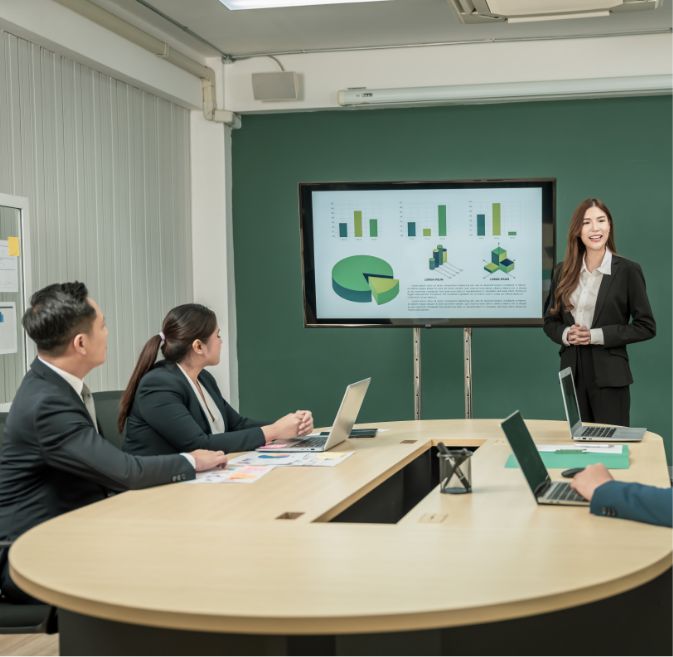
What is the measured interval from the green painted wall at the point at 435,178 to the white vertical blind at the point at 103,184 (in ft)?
2.03

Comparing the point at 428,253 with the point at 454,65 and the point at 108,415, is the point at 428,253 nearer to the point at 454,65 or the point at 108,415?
the point at 454,65

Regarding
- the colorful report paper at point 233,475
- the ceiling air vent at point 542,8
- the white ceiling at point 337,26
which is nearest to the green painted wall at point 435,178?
the white ceiling at point 337,26

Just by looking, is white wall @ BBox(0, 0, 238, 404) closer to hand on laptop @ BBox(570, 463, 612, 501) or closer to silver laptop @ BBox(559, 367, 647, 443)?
silver laptop @ BBox(559, 367, 647, 443)

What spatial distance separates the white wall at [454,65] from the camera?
6559mm

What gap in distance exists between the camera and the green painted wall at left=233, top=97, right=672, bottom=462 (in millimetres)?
6801

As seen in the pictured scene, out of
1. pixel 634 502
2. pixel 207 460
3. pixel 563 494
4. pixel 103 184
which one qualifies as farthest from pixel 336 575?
pixel 103 184

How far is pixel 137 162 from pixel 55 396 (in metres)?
3.79

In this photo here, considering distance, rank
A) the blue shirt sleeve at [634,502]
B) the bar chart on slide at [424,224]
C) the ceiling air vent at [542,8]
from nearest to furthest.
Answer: the blue shirt sleeve at [634,502]
the ceiling air vent at [542,8]
the bar chart on slide at [424,224]

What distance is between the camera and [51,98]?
17.5ft

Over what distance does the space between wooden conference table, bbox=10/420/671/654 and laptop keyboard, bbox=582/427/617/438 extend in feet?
3.26

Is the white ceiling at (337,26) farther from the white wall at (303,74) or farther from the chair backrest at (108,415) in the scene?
the chair backrest at (108,415)

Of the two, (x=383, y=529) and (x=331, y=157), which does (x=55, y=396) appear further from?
(x=331, y=157)

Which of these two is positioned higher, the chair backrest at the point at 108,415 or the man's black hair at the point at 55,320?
the man's black hair at the point at 55,320

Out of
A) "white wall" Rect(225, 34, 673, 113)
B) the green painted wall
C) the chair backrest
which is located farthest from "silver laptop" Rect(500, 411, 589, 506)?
"white wall" Rect(225, 34, 673, 113)
